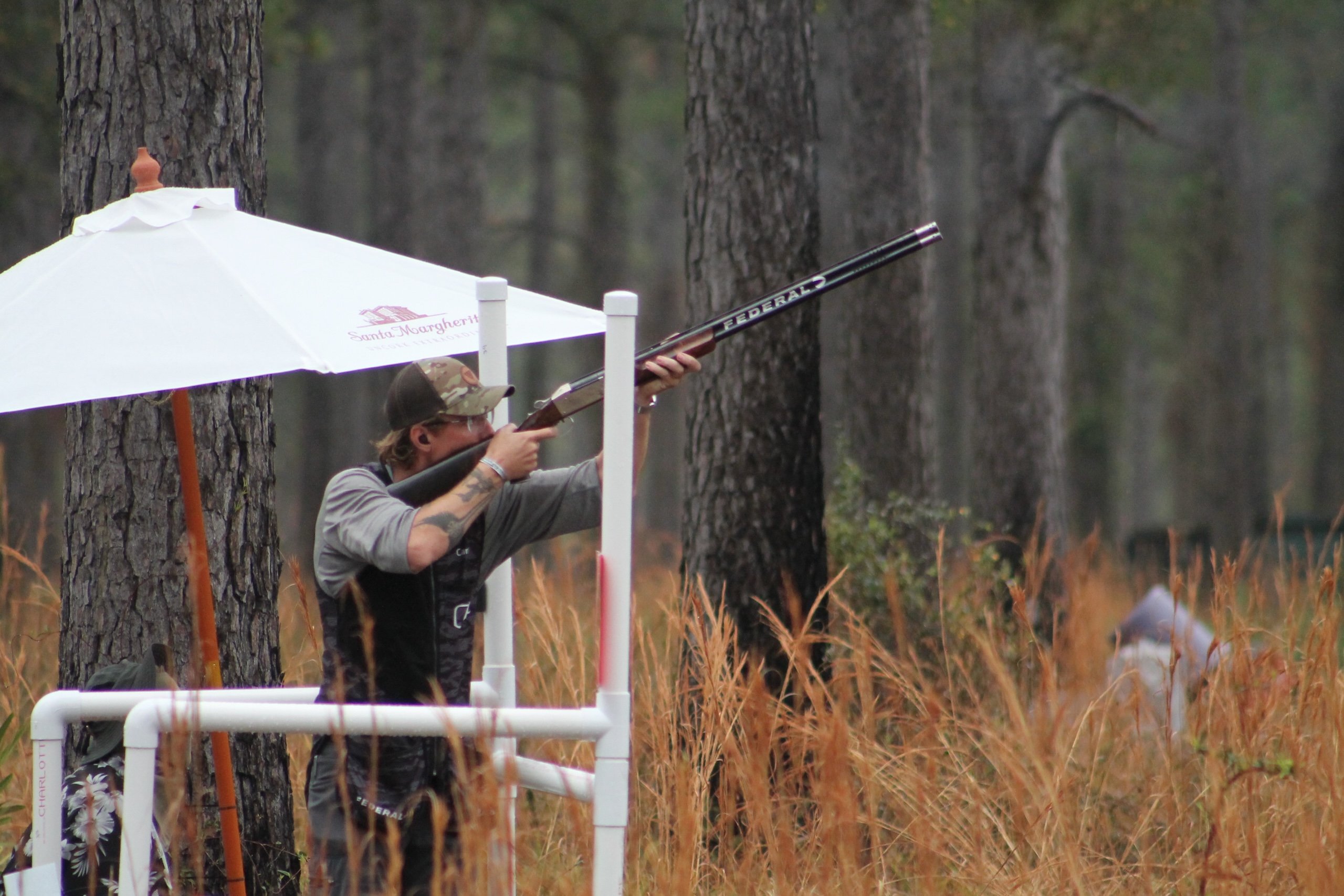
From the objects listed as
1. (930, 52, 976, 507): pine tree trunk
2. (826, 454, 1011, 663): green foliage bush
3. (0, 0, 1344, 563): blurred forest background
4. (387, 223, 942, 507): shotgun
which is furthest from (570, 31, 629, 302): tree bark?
(387, 223, 942, 507): shotgun

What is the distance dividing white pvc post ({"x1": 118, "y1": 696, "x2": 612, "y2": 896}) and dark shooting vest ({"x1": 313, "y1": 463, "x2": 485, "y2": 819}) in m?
0.31

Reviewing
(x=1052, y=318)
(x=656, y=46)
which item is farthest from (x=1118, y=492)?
(x=1052, y=318)

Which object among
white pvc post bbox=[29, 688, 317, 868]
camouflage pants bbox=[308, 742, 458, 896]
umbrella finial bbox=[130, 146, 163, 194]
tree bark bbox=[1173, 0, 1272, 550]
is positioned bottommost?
camouflage pants bbox=[308, 742, 458, 896]

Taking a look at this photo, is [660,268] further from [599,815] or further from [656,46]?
[599,815]

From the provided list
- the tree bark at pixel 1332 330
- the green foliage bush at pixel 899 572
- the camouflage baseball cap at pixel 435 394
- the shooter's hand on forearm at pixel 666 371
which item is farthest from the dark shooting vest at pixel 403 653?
the tree bark at pixel 1332 330

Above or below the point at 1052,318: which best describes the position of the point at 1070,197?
above

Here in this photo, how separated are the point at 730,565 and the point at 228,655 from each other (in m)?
1.88

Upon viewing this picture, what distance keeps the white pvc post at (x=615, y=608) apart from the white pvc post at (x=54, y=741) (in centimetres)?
89

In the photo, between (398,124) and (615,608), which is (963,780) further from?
(398,124)

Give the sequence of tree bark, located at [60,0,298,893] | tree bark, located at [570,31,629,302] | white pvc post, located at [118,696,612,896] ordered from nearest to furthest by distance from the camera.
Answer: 1. white pvc post, located at [118,696,612,896]
2. tree bark, located at [60,0,298,893]
3. tree bark, located at [570,31,629,302]

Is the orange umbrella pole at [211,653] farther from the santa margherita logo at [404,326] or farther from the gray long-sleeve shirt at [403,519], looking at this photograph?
the santa margherita logo at [404,326]

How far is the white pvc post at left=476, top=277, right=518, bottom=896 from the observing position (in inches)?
121

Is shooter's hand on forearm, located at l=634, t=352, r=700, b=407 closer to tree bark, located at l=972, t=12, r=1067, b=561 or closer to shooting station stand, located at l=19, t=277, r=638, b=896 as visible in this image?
shooting station stand, located at l=19, t=277, r=638, b=896

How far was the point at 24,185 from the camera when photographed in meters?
10.6
